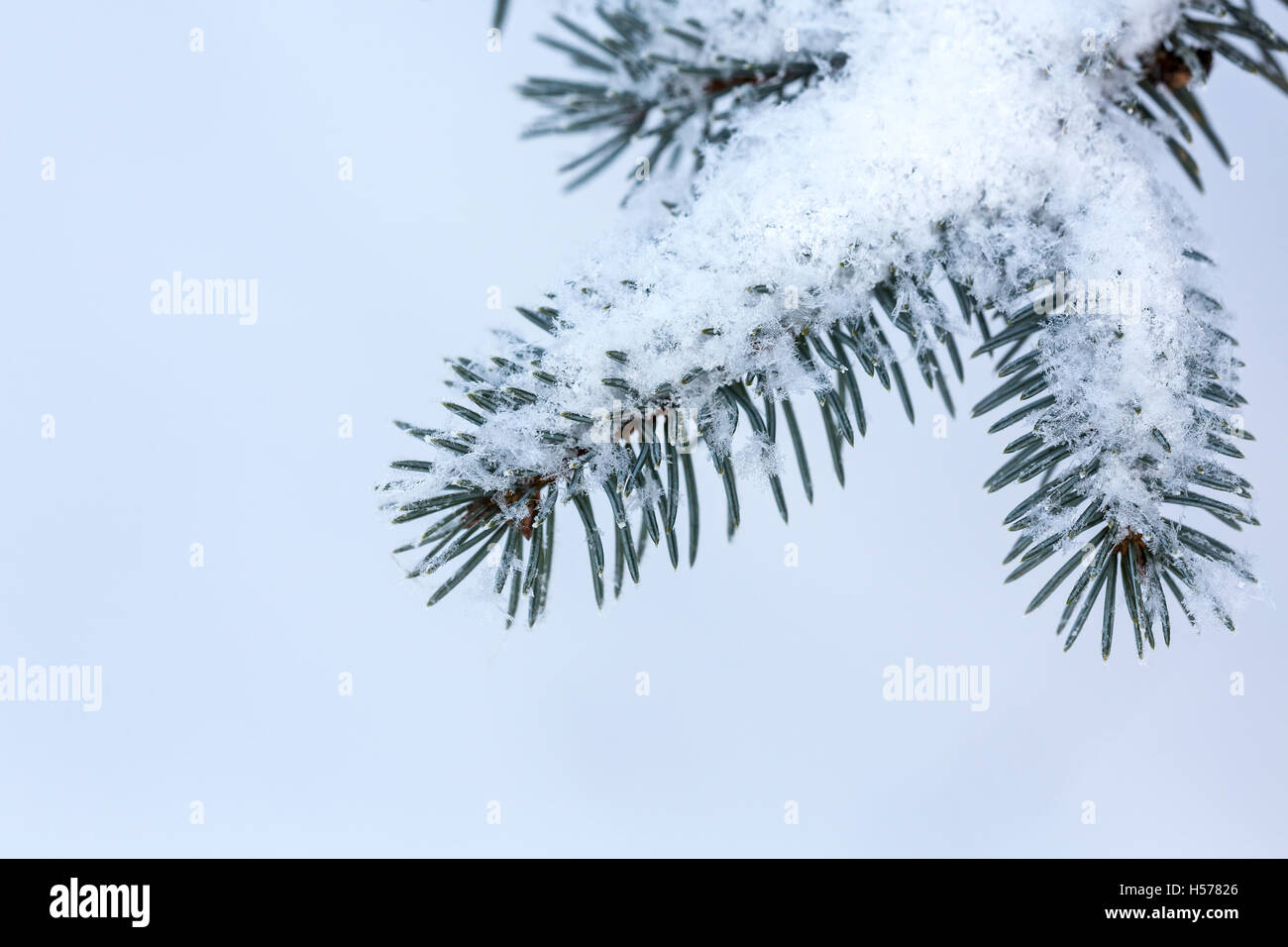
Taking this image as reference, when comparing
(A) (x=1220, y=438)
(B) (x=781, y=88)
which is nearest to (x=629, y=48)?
(B) (x=781, y=88)

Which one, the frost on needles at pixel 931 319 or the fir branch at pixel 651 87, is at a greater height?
the fir branch at pixel 651 87

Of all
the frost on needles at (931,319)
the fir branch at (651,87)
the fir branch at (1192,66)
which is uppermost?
the fir branch at (651,87)

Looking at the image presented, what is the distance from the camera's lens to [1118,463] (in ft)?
0.98

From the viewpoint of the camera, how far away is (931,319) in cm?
32

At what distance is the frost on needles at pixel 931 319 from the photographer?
0.99ft

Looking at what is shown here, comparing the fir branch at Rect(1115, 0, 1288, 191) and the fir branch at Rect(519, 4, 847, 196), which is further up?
the fir branch at Rect(519, 4, 847, 196)

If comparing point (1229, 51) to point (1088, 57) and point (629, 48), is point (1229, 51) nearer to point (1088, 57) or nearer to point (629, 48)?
point (1088, 57)

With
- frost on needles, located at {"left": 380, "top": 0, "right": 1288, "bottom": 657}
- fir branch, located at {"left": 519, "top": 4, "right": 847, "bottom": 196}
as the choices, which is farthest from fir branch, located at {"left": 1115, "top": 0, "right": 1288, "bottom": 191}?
fir branch, located at {"left": 519, "top": 4, "right": 847, "bottom": 196}

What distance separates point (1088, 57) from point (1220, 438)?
0.49 feet

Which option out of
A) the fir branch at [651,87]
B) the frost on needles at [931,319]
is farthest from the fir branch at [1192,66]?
the fir branch at [651,87]

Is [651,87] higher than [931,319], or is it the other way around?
[651,87]

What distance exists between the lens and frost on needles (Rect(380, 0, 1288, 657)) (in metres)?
0.30

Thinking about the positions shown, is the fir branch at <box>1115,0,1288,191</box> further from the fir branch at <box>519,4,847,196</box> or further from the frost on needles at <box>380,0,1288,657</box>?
the fir branch at <box>519,4,847,196</box>

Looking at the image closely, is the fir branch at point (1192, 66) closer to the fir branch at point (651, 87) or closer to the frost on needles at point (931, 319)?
the frost on needles at point (931, 319)
